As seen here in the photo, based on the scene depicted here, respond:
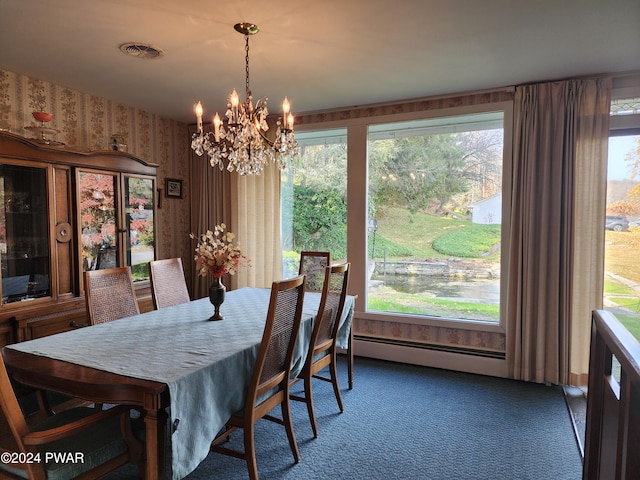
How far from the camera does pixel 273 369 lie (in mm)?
2025

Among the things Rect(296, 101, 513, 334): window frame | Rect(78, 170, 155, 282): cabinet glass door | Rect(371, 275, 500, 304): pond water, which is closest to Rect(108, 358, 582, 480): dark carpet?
Rect(296, 101, 513, 334): window frame

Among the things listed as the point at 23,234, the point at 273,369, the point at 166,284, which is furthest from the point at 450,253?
the point at 23,234

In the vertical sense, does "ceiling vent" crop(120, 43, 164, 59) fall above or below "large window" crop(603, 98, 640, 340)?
above

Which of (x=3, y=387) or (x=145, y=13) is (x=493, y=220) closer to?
(x=145, y=13)

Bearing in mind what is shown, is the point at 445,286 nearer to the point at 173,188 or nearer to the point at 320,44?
the point at 320,44

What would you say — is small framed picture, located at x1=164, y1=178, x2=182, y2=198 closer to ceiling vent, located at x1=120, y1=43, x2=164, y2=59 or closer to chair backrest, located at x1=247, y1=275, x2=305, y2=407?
ceiling vent, located at x1=120, y1=43, x2=164, y2=59

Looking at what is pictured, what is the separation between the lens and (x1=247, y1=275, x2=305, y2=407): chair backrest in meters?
1.81

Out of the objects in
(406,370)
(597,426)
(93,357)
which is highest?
(93,357)

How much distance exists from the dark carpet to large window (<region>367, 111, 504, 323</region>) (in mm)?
814

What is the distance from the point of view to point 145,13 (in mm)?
2090

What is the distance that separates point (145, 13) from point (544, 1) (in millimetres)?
2047

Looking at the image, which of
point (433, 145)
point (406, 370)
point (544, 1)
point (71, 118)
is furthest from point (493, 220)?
point (71, 118)

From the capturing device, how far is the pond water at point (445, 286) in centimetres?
361

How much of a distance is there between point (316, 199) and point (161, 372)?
2902 mm
